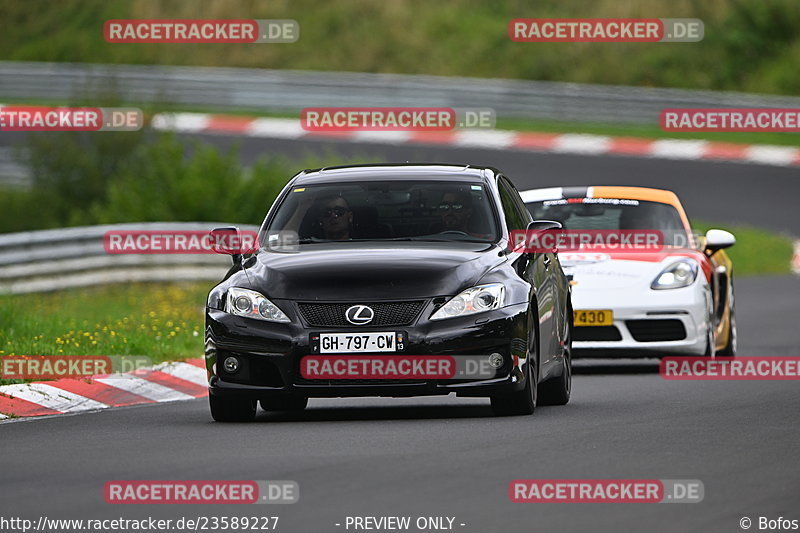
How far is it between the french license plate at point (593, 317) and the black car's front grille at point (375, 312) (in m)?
4.52

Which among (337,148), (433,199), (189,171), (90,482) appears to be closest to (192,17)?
(337,148)

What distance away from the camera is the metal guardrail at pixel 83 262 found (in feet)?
71.0

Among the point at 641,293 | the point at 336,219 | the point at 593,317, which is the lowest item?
the point at 593,317

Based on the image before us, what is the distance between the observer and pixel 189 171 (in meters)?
25.8

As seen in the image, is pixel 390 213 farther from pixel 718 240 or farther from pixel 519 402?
pixel 718 240

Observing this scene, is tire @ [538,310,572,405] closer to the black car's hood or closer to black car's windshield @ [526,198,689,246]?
the black car's hood

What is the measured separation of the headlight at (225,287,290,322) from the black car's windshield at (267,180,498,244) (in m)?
0.89

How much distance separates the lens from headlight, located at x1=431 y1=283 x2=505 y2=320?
34.7 feet

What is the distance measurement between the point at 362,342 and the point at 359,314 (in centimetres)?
16

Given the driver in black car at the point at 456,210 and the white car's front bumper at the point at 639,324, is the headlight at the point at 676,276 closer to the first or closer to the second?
the white car's front bumper at the point at 639,324

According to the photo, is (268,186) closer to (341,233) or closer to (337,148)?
(337,148)

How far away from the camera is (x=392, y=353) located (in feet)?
34.4

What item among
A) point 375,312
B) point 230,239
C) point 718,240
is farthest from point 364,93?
point 375,312

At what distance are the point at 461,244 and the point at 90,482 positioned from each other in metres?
3.77
